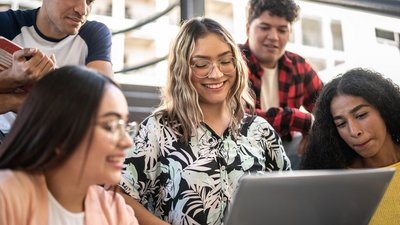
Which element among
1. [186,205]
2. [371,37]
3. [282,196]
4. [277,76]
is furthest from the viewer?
[371,37]

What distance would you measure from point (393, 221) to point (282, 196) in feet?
2.53

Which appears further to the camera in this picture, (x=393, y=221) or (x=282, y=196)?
(x=393, y=221)

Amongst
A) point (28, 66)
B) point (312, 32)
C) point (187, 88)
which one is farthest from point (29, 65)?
point (312, 32)

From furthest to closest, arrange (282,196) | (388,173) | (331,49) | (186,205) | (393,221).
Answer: (331,49)
(393,221)
(186,205)
(388,173)
(282,196)

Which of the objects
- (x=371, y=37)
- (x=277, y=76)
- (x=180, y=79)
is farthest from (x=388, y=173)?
(x=371, y=37)

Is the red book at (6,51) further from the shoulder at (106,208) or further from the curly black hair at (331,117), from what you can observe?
the curly black hair at (331,117)

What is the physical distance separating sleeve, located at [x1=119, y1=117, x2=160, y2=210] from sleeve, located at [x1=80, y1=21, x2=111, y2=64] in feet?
1.17

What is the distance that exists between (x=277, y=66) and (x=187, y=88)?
0.80m

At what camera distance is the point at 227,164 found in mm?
1686

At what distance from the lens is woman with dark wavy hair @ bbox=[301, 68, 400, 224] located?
1812 millimetres

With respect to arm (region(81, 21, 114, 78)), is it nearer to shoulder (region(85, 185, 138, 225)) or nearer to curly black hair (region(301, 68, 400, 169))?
shoulder (region(85, 185, 138, 225))

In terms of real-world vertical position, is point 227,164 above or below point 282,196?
below

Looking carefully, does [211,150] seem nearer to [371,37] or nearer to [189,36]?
[189,36]

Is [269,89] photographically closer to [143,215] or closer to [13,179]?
[143,215]
